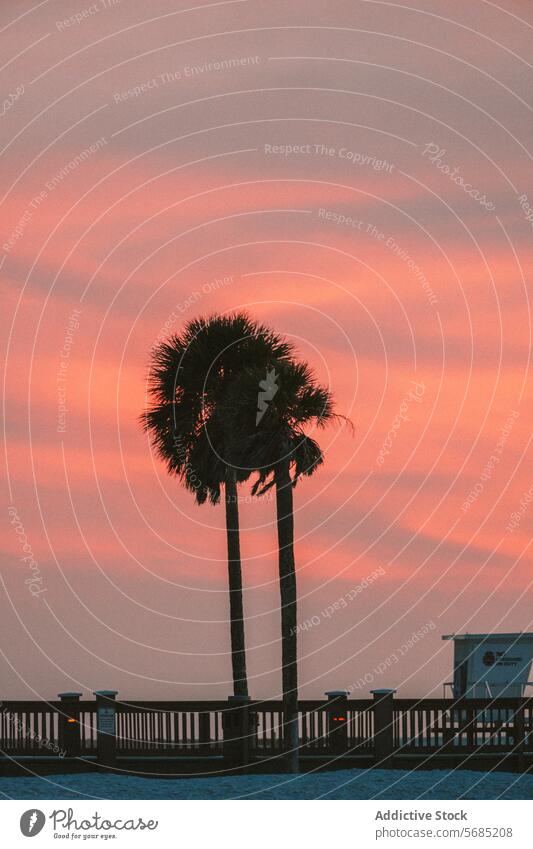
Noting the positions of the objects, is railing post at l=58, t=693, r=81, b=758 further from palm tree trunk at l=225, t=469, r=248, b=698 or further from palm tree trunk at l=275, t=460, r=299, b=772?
palm tree trunk at l=225, t=469, r=248, b=698

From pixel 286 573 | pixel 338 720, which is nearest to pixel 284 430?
pixel 286 573

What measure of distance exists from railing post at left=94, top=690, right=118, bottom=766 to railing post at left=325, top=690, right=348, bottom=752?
4.68 metres

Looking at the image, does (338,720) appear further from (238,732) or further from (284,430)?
(284,430)

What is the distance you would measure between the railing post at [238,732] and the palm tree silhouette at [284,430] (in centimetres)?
376

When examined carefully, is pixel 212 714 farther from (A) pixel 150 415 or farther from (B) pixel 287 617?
(A) pixel 150 415

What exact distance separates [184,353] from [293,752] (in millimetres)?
15563

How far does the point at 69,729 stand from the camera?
106 feet

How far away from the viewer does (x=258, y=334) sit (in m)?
43.4

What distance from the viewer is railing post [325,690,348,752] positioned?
33.2 metres

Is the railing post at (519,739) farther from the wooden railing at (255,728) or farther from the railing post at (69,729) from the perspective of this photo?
the railing post at (69,729)

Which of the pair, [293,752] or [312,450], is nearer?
[293,752]

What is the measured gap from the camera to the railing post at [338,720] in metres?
33.2

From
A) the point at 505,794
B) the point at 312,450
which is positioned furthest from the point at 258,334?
the point at 505,794

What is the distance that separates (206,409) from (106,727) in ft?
47.8
